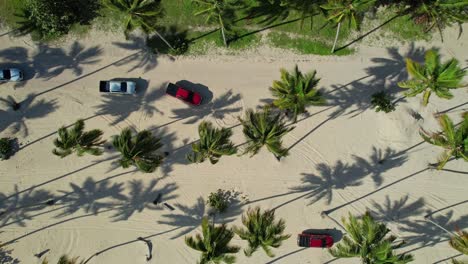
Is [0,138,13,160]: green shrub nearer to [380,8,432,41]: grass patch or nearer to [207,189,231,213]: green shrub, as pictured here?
[207,189,231,213]: green shrub

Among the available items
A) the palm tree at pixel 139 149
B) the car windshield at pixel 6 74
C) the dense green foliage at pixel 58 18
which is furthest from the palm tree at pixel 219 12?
the car windshield at pixel 6 74

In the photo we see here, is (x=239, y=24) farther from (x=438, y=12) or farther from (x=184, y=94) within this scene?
(x=438, y=12)

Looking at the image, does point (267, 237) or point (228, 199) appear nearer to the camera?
point (267, 237)

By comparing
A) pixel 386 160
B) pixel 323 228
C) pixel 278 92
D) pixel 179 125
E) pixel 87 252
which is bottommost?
pixel 87 252

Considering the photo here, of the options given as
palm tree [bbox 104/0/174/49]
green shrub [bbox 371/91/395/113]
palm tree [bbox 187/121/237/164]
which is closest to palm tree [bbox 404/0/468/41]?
green shrub [bbox 371/91/395/113]

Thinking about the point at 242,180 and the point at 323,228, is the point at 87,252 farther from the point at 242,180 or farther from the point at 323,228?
the point at 323,228

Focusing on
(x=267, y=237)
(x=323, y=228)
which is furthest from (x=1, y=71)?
(x=323, y=228)

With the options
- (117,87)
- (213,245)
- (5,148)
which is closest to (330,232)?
(213,245)
